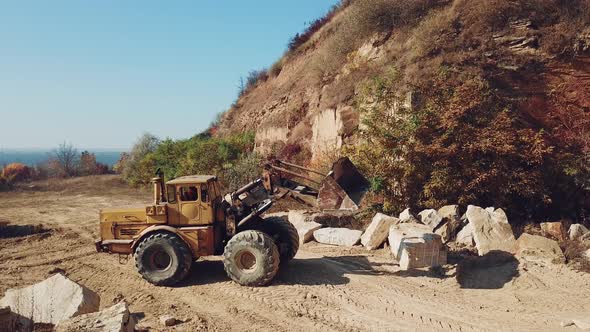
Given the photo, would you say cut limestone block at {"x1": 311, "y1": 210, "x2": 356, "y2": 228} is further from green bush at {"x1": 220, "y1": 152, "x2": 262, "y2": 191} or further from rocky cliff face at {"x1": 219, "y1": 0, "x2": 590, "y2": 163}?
green bush at {"x1": 220, "y1": 152, "x2": 262, "y2": 191}

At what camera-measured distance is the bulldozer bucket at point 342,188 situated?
11.3 meters

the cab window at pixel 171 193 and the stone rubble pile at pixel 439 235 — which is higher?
the cab window at pixel 171 193

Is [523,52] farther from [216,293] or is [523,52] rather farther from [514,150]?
[216,293]

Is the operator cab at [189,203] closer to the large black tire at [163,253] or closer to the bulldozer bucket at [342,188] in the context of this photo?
the large black tire at [163,253]

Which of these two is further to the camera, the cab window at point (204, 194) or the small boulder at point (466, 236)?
the small boulder at point (466, 236)

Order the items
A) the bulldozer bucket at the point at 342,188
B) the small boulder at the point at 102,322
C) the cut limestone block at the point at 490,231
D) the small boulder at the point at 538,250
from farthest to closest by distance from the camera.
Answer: the bulldozer bucket at the point at 342,188, the cut limestone block at the point at 490,231, the small boulder at the point at 538,250, the small boulder at the point at 102,322

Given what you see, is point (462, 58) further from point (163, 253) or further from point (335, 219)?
point (163, 253)

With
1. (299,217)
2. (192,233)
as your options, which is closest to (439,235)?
(299,217)

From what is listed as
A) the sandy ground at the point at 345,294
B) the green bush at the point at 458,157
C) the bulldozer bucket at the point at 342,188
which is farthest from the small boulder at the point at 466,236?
the bulldozer bucket at the point at 342,188

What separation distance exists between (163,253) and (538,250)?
821 centimetres

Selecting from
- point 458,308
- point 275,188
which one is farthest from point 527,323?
point 275,188

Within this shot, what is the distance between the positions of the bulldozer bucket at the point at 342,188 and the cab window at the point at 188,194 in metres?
3.16

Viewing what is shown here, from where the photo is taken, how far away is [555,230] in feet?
38.1

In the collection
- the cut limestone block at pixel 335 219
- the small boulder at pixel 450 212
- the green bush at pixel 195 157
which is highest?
the green bush at pixel 195 157
